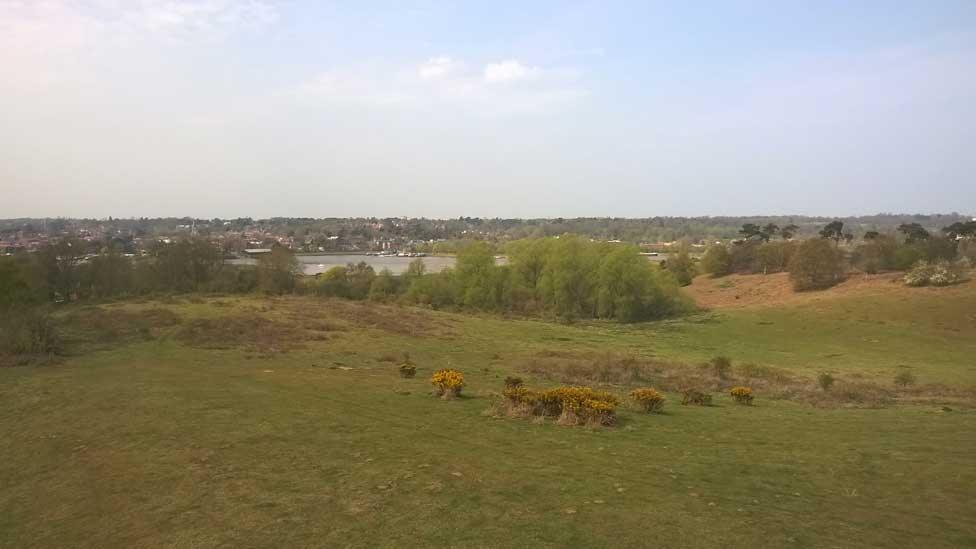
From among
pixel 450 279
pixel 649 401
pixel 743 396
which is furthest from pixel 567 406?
pixel 450 279

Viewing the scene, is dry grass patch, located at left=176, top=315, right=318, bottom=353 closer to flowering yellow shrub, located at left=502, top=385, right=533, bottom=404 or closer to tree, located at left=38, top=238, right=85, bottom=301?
flowering yellow shrub, located at left=502, top=385, right=533, bottom=404

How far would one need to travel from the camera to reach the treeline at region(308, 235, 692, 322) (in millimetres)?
73938

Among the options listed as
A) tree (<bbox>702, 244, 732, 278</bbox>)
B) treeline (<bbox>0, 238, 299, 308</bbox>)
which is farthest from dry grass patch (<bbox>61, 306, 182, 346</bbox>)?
tree (<bbox>702, 244, 732, 278</bbox>)

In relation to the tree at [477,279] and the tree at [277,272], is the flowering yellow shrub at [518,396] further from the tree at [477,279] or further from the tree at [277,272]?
the tree at [477,279]

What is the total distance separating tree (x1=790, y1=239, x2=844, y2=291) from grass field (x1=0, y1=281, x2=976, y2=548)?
183 ft

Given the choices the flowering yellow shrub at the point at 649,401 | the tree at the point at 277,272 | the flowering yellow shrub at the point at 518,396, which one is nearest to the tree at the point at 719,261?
the tree at the point at 277,272

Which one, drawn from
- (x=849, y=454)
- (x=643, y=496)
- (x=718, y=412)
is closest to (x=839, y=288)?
(x=718, y=412)

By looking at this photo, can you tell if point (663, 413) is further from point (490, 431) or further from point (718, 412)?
point (490, 431)

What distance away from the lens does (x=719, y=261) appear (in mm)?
105188

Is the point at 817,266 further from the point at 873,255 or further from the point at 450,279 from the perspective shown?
the point at 450,279

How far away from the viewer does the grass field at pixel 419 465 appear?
9.09 metres

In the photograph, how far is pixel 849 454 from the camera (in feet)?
46.8

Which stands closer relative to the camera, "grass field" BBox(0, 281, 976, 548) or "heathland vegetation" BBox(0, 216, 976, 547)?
"grass field" BBox(0, 281, 976, 548)

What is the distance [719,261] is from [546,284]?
42965mm
